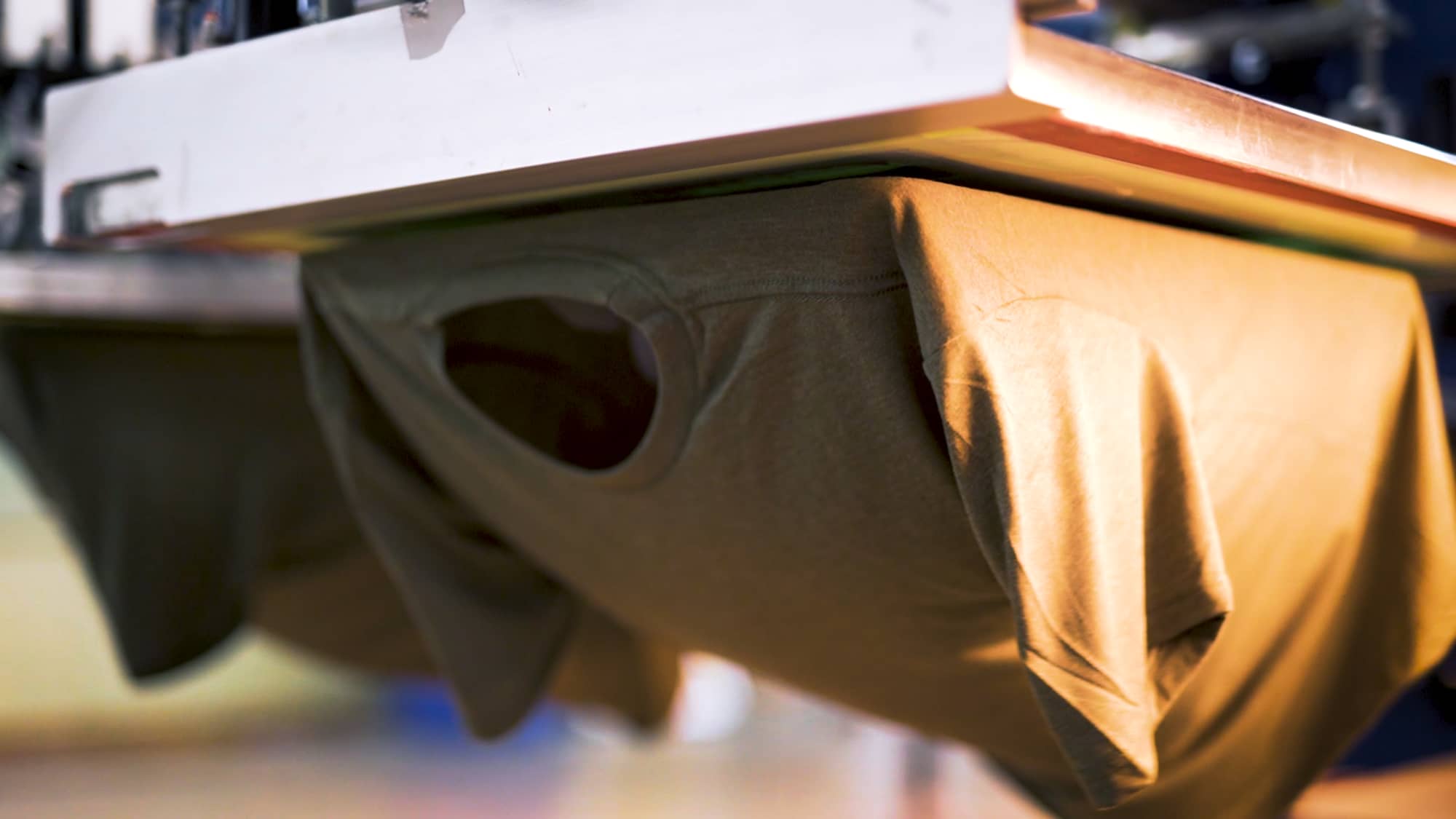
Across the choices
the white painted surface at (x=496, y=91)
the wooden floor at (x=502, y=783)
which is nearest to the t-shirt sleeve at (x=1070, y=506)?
the white painted surface at (x=496, y=91)

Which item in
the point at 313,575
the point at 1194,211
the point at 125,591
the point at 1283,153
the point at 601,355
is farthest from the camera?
the point at 313,575

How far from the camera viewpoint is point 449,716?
2904mm

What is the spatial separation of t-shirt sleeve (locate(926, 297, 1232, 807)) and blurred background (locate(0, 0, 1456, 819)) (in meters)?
0.32

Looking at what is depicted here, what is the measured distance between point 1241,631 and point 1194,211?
8.6 inches

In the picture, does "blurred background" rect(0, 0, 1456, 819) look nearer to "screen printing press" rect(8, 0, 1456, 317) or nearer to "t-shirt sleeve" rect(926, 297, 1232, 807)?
"screen printing press" rect(8, 0, 1456, 317)

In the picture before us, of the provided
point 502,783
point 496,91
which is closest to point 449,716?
point 502,783

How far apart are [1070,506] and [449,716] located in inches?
104

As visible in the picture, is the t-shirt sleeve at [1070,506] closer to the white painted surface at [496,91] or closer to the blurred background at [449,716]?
the white painted surface at [496,91]

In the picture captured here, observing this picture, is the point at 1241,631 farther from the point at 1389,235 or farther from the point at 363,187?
the point at 363,187

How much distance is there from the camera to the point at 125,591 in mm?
1028

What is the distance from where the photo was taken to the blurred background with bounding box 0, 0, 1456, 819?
97cm

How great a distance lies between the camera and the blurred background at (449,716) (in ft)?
3.20

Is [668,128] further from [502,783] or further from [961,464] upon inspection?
[502,783]

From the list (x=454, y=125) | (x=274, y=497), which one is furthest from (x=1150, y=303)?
(x=274, y=497)
